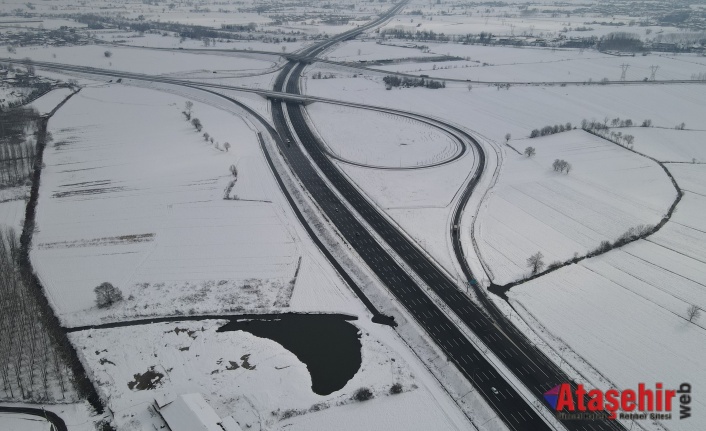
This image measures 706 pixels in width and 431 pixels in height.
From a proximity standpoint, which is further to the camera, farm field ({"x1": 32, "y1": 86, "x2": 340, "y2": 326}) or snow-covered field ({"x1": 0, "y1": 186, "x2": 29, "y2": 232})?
snow-covered field ({"x1": 0, "y1": 186, "x2": 29, "y2": 232})

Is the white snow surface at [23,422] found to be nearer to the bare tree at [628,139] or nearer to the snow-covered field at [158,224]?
the snow-covered field at [158,224]

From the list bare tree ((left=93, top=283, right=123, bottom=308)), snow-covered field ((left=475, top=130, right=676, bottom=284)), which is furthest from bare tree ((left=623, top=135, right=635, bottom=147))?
bare tree ((left=93, top=283, right=123, bottom=308))

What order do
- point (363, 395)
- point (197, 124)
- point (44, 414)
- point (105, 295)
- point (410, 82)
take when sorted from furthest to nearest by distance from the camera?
point (410, 82) → point (197, 124) → point (105, 295) → point (363, 395) → point (44, 414)

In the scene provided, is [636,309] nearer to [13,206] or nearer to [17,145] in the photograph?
[13,206]

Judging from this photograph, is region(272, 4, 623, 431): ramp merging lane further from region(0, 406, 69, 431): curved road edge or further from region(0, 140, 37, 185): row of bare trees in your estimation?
region(0, 140, 37, 185): row of bare trees

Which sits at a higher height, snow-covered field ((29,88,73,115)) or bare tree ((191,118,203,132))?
snow-covered field ((29,88,73,115))

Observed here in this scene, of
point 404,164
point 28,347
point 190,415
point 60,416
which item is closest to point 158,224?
point 28,347
